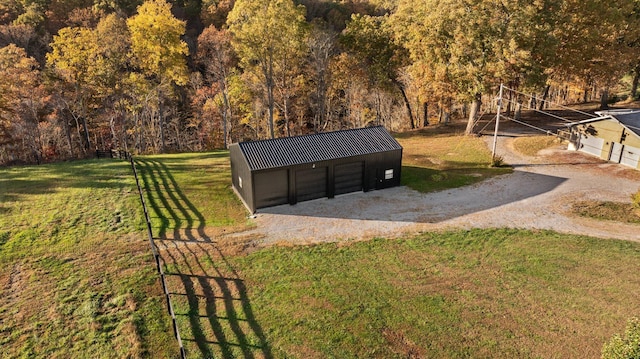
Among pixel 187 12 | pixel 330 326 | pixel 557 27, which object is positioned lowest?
pixel 330 326

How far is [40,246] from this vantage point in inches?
707

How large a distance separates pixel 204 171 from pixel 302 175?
31.0 feet

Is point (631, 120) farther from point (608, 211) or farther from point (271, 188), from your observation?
point (271, 188)

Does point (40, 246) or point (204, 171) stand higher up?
point (204, 171)

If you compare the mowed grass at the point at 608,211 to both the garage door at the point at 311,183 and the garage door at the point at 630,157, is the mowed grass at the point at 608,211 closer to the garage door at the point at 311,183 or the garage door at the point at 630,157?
the garage door at the point at 630,157

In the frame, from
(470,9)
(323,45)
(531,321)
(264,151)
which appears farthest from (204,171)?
(470,9)

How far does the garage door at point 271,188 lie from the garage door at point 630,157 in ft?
78.2

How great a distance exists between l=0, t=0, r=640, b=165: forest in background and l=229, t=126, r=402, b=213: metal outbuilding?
13396 mm

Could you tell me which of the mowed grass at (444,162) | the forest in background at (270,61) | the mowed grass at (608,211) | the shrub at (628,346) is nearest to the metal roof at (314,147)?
the mowed grass at (444,162)

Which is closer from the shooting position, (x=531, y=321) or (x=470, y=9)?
(x=531, y=321)

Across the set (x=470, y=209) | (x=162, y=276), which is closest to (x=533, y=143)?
(x=470, y=209)

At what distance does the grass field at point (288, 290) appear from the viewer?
12.4 meters

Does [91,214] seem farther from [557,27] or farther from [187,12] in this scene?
[187,12]

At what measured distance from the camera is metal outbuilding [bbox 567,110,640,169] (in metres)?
27.6
